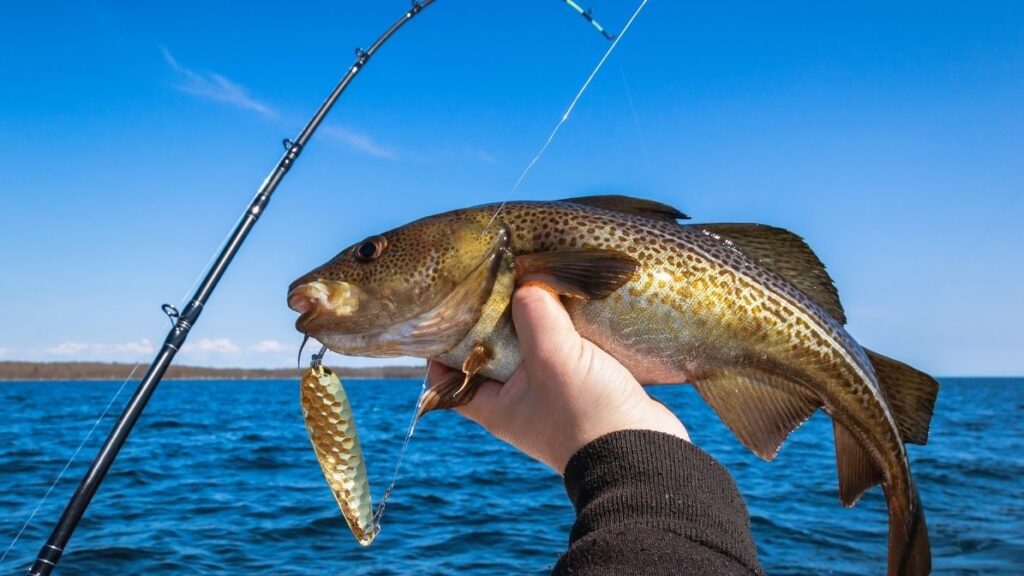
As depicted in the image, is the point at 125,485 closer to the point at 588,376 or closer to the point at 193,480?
the point at 193,480

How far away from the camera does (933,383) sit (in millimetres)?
3348

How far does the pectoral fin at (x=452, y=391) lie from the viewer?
10.3 feet

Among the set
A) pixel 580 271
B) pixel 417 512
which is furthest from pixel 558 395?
pixel 417 512

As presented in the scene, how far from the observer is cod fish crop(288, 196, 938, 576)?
10.2ft

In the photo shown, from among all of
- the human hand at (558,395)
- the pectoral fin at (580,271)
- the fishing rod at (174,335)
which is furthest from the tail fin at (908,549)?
the fishing rod at (174,335)

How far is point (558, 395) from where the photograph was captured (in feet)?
9.00

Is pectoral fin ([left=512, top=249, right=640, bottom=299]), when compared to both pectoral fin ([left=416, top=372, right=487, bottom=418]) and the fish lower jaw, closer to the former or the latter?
pectoral fin ([left=416, top=372, right=487, bottom=418])

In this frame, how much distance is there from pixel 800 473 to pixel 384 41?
16.7 metres

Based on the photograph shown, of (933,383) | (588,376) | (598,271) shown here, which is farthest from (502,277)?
Result: (933,383)

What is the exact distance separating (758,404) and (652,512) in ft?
4.41

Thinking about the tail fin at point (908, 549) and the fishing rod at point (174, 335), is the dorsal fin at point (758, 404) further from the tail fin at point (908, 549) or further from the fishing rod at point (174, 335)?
the fishing rod at point (174, 335)

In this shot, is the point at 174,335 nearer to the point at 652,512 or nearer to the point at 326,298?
the point at 326,298

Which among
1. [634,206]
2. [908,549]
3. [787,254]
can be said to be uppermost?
[634,206]

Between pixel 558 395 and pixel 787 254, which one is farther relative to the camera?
pixel 787 254
